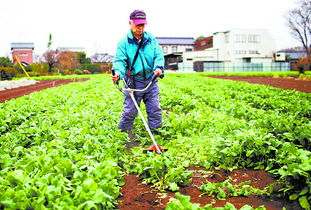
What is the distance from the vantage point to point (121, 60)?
5117mm

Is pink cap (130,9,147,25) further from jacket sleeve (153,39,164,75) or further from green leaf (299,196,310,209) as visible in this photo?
green leaf (299,196,310,209)

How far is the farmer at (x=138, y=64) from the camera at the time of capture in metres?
4.96

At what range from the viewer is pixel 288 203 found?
309 cm

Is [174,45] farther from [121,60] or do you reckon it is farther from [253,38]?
[121,60]

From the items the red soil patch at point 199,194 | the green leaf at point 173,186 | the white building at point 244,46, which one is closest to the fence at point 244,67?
the white building at point 244,46

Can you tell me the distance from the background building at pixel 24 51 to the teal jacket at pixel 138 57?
80728 mm

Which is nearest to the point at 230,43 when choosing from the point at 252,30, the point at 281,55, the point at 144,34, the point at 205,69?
the point at 252,30

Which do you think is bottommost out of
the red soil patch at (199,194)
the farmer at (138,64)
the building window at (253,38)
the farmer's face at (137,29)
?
the red soil patch at (199,194)

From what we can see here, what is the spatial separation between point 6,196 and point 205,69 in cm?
4629

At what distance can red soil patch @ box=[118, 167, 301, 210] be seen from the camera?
3.10 m

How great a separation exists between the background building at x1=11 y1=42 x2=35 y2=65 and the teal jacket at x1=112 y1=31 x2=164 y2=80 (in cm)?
8073

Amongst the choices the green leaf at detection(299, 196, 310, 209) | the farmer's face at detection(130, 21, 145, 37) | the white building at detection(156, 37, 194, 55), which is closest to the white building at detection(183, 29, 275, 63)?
the white building at detection(156, 37, 194, 55)

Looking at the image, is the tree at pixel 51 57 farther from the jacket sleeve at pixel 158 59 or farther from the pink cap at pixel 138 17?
the pink cap at pixel 138 17

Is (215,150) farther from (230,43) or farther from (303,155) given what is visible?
(230,43)
